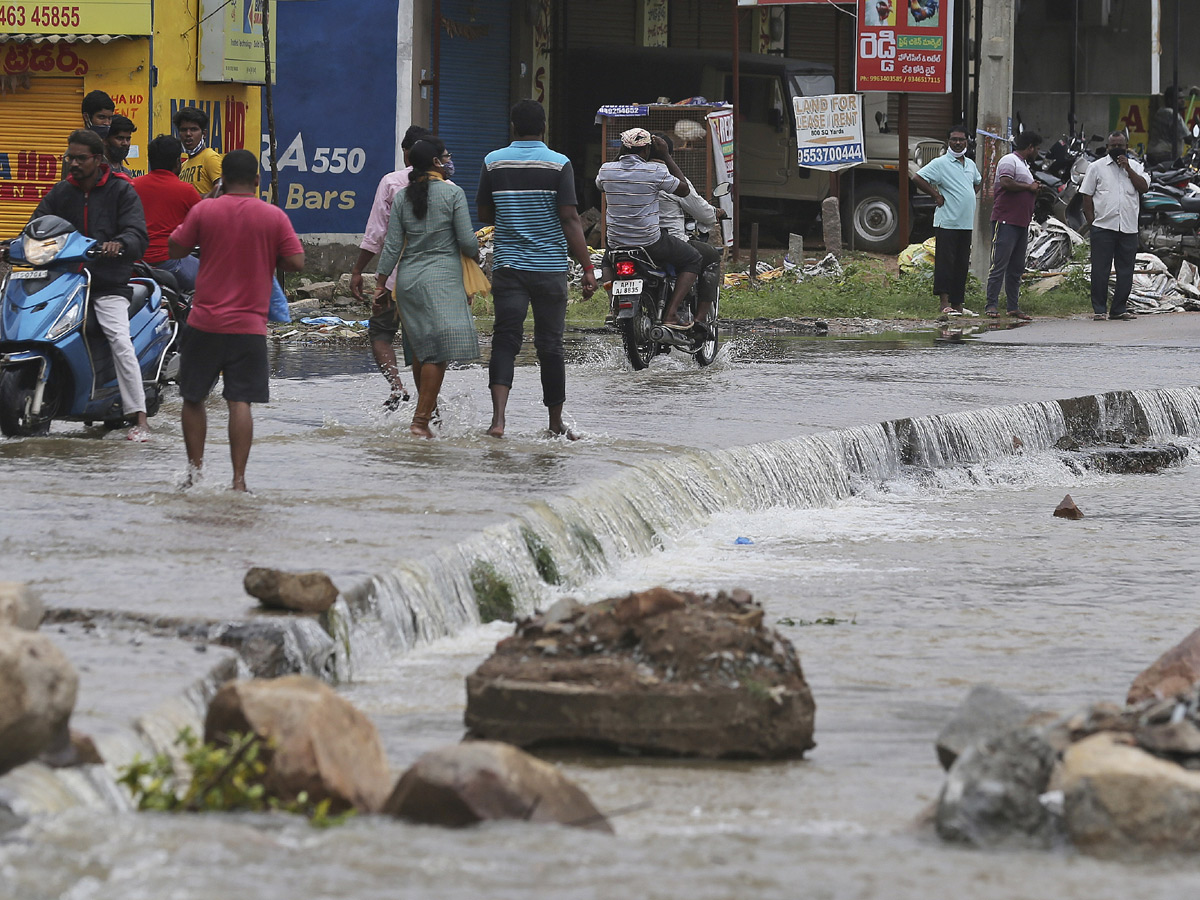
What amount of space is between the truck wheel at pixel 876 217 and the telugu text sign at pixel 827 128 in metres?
2.26

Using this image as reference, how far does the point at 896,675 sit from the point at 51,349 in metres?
5.00

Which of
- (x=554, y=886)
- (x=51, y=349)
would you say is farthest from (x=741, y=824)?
(x=51, y=349)

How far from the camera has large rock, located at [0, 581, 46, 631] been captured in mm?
4914

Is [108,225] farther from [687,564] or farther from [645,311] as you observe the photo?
[645,311]

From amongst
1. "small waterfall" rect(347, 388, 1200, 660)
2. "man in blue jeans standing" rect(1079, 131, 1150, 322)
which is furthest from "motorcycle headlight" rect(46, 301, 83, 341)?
"man in blue jeans standing" rect(1079, 131, 1150, 322)

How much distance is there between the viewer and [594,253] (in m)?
20.5

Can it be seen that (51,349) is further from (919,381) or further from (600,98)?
(600,98)

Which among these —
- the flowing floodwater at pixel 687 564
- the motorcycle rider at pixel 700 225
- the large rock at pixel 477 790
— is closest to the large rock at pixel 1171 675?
the flowing floodwater at pixel 687 564

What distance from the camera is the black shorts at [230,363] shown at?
7.75 m

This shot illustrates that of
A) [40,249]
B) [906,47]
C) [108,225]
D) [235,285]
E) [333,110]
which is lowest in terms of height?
[235,285]

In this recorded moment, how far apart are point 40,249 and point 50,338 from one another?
458mm

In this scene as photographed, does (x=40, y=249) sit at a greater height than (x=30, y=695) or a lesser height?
greater

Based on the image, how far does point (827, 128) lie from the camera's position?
21766 millimetres

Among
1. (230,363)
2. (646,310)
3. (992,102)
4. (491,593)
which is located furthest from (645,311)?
(992,102)
